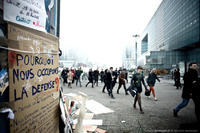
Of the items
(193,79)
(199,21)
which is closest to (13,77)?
(193,79)

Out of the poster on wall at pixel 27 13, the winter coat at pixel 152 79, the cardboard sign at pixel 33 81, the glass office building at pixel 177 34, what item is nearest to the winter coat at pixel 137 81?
the winter coat at pixel 152 79

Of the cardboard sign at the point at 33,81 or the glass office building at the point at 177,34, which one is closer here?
the cardboard sign at the point at 33,81

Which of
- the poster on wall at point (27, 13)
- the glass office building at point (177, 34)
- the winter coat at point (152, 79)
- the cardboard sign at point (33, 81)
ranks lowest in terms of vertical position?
the winter coat at point (152, 79)

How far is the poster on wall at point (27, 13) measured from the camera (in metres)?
1.24

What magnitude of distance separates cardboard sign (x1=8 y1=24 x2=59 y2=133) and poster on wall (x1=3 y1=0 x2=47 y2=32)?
89 mm

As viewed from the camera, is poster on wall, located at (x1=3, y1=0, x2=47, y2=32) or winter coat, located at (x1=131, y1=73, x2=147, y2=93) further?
winter coat, located at (x1=131, y1=73, x2=147, y2=93)

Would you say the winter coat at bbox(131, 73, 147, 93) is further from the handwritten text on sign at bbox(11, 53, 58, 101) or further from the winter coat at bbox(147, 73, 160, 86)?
the handwritten text on sign at bbox(11, 53, 58, 101)

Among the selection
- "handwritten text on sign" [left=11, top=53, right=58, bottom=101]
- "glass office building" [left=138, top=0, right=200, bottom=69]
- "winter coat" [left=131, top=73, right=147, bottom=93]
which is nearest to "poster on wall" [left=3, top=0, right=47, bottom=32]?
"handwritten text on sign" [left=11, top=53, right=58, bottom=101]

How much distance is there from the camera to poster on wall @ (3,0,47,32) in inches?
48.8

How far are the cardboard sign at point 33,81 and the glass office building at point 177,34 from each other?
45378 millimetres

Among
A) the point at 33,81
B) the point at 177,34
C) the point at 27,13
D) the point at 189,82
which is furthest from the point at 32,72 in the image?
the point at 177,34

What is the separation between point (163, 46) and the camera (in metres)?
61.1

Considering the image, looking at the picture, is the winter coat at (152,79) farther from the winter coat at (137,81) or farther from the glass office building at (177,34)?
the glass office building at (177,34)

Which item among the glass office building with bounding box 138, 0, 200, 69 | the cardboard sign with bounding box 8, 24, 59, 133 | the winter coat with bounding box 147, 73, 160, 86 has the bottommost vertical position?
the winter coat with bounding box 147, 73, 160, 86
